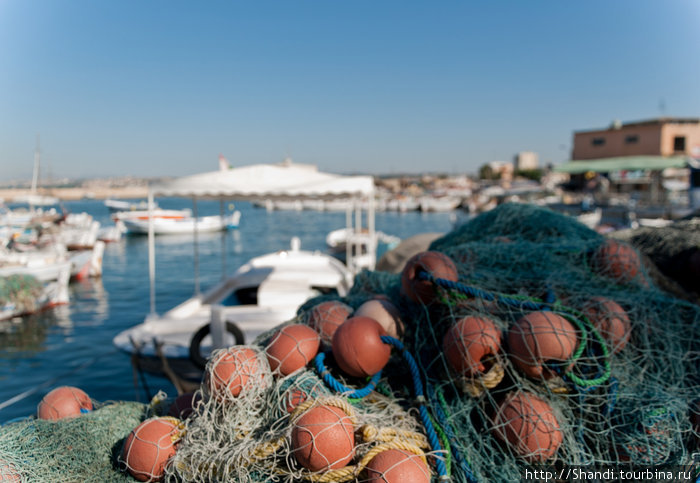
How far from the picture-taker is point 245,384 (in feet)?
8.21

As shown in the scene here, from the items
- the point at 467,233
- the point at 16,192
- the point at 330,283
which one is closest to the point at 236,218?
the point at 330,283

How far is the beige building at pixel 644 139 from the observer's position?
3738cm

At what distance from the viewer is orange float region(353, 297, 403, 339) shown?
120 inches

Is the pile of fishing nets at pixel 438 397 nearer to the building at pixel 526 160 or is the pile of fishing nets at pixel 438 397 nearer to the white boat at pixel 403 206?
the white boat at pixel 403 206

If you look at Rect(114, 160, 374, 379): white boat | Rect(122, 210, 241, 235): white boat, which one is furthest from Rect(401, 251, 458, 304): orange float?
Rect(122, 210, 241, 235): white boat

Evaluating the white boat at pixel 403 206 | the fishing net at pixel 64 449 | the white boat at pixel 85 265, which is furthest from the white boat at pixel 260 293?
the white boat at pixel 403 206

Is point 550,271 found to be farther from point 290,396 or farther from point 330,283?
point 330,283

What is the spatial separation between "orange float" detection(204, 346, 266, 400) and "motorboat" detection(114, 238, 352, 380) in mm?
2151

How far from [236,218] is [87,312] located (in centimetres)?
2562

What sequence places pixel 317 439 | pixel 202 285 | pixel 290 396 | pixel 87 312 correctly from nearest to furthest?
pixel 317 439 → pixel 290 396 → pixel 87 312 → pixel 202 285

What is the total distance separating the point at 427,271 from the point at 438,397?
79cm

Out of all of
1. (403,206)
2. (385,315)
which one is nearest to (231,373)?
(385,315)

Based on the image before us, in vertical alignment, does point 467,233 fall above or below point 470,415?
above

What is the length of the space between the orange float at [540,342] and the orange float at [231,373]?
4.79 ft
